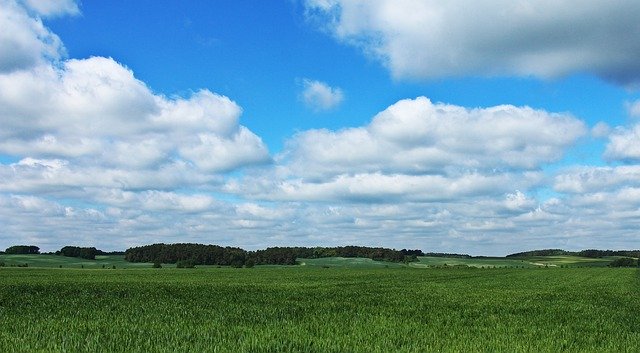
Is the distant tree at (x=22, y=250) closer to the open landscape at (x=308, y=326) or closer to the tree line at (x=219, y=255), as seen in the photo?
the tree line at (x=219, y=255)

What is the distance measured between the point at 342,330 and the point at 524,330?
606cm

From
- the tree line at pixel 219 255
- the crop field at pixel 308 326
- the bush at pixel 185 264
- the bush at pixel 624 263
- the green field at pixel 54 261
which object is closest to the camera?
the crop field at pixel 308 326

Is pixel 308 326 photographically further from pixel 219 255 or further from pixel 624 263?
pixel 624 263

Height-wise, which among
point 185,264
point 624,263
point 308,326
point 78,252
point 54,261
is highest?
point 78,252

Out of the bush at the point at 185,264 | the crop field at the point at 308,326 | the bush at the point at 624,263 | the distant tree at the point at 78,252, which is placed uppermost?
the distant tree at the point at 78,252

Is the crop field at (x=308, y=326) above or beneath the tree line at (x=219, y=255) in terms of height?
beneath

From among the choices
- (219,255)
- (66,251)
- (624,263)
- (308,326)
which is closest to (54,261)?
(66,251)

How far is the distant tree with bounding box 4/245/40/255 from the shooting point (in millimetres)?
173500

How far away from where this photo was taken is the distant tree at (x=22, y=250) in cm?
17350

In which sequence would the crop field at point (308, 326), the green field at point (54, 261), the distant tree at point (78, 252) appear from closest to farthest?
the crop field at point (308, 326) → the green field at point (54, 261) → the distant tree at point (78, 252)

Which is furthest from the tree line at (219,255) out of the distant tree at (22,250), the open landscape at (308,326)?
the open landscape at (308,326)

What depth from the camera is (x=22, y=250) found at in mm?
175500

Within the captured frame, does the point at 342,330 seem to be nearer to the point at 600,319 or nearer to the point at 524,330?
the point at 524,330

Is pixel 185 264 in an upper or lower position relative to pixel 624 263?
lower
